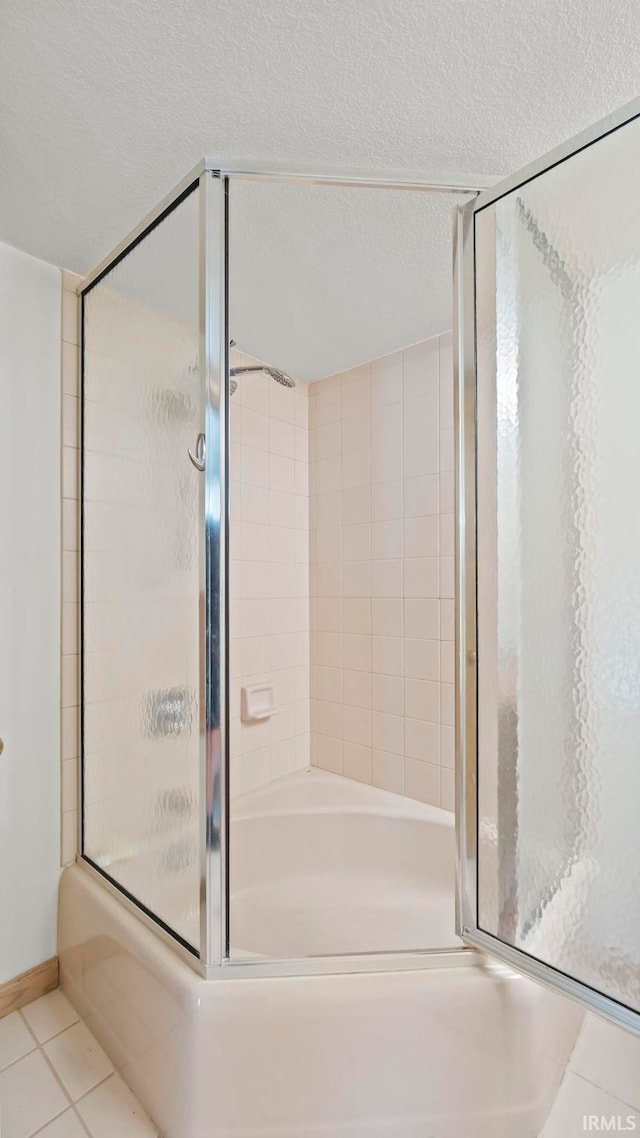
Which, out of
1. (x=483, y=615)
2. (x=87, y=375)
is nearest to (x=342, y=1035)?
(x=483, y=615)

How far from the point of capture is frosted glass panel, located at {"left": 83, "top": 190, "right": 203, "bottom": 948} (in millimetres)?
1179

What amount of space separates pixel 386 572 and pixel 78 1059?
163cm

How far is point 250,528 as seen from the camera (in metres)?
2.08

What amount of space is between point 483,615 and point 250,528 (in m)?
1.17

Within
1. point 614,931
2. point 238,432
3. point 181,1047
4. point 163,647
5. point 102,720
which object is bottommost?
point 181,1047

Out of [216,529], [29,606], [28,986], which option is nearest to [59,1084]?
[28,986]

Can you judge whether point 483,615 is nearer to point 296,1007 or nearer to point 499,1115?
point 296,1007

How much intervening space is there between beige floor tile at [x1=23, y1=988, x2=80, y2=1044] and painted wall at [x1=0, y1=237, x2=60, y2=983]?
0.32ft

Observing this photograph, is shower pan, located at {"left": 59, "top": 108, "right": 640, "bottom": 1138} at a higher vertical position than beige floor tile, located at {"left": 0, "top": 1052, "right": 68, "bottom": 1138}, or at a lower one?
higher

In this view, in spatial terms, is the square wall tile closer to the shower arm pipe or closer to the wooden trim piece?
the wooden trim piece

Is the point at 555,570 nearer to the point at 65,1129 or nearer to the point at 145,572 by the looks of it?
the point at 145,572

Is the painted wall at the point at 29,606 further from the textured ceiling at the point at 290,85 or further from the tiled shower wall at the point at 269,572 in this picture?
the tiled shower wall at the point at 269,572

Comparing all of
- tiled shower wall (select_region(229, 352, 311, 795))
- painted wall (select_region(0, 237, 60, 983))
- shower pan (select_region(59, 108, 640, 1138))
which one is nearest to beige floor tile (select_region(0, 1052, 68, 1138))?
shower pan (select_region(59, 108, 640, 1138))

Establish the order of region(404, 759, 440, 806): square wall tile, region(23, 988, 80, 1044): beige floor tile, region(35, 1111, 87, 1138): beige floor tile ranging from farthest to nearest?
region(404, 759, 440, 806): square wall tile
region(23, 988, 80, 1044): beige floor tile
region(35, 1111, 87, 1138): beige floor tile
